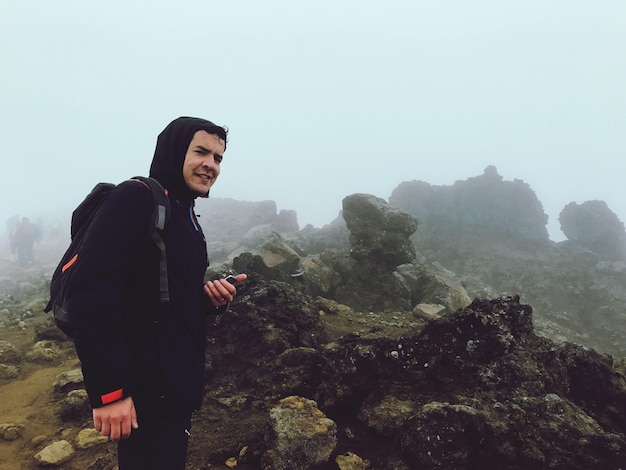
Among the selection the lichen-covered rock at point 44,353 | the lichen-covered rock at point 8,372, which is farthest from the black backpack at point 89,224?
the lichen-covered rock at point 44,353

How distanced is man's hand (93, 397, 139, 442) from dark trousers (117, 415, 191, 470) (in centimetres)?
26

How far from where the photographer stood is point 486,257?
4969cm

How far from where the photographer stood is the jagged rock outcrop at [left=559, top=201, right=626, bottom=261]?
51031 millimetres

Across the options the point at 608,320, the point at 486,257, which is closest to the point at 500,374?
the point at 608,320

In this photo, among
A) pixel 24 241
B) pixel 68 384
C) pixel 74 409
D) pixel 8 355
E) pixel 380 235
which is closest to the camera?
pixel 74 409

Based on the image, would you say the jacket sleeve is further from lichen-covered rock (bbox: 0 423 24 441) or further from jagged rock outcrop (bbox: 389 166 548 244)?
jagged rock outcrop (bbox: 389 166 548 244)

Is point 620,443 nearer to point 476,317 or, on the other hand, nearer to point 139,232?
point 476,317

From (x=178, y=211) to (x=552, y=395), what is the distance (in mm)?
6301

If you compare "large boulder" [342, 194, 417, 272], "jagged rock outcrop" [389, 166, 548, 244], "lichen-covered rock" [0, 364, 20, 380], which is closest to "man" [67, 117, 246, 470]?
"lichen-covered rock" [0, 364, 20, 380]

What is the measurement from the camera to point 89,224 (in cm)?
265

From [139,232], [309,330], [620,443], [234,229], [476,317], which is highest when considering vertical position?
[139,232]

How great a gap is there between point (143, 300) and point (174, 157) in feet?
4.31

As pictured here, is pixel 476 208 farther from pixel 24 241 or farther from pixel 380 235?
pixel 24 241

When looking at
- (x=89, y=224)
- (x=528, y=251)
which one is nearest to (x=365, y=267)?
(x=89, y=224)
